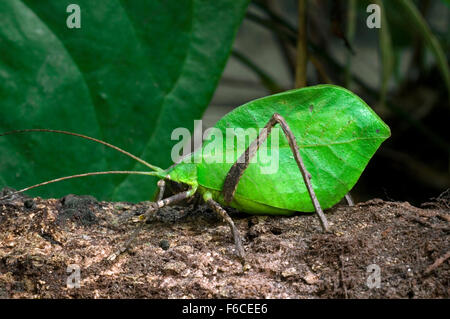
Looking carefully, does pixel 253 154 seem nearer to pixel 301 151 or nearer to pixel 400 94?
pixel 301 151

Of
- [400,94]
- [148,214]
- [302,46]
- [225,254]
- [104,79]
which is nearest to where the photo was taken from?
[225,254]

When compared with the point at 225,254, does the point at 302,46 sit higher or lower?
higher
